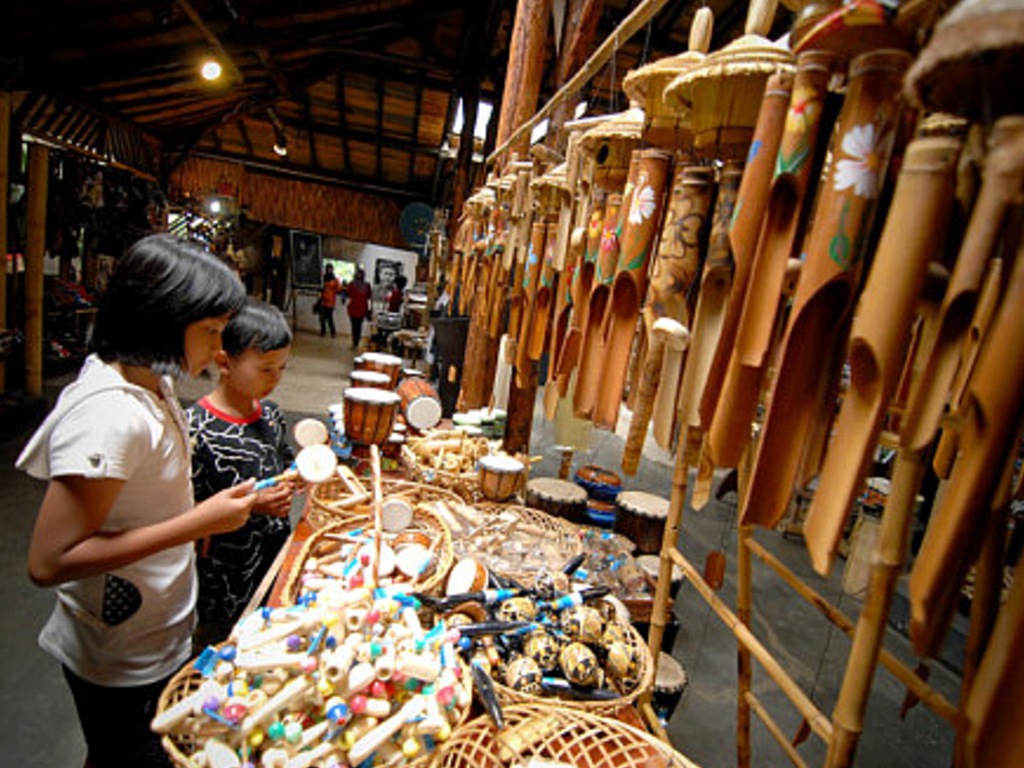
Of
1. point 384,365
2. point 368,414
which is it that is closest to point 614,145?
point 368,414

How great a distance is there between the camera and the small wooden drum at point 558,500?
2777mm

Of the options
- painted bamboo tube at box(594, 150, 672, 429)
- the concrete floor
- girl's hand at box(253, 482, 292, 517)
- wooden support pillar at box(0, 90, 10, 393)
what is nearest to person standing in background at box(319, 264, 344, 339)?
wooden support pillar at box(0, 90, 10, 393)

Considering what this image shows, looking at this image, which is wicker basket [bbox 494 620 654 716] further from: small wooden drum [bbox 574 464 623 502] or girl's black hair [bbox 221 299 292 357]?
small wooden drum [bbox 574 464 623 502]

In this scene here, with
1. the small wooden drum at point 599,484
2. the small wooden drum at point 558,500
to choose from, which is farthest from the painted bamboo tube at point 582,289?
the small wooden drum at point 599,484

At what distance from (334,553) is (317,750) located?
0.80 metres

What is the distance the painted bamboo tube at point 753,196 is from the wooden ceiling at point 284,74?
2428 millimetres

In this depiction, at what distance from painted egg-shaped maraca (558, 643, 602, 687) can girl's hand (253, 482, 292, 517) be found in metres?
0.95

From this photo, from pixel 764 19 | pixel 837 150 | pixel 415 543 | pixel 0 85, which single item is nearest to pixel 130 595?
pixel 415 543

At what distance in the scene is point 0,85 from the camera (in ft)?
15.1

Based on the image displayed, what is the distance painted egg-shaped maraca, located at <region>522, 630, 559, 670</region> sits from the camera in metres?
1.41

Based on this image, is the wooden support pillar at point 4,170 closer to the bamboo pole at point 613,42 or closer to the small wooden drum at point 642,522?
the bamboo pole at point 613,42

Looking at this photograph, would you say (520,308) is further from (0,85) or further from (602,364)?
(0,85)

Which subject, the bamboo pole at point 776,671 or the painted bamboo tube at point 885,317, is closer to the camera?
the painted bamboo tube at point 885,317

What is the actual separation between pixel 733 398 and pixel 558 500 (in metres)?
2.07
